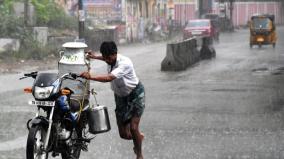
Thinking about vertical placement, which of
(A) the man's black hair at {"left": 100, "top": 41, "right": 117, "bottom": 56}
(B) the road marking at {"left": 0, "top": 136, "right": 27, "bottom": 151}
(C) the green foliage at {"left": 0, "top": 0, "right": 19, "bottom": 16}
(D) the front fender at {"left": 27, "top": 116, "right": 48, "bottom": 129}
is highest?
(C) the green foliage at {"left": 0, "top": 0, "right": 19, "bottom": 16}

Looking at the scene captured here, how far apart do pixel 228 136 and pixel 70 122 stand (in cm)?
388

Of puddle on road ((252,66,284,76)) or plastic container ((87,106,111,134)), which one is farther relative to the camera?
puddle on road ((252,66,284,76))

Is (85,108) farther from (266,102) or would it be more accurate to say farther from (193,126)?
(266,102)

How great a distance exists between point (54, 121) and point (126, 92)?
1.20 metres

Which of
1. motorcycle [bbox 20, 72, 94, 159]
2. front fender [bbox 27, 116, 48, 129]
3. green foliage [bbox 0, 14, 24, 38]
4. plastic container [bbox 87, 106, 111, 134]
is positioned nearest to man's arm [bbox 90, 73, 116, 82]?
motorcycle [bbox 20, 72, 94, 159]

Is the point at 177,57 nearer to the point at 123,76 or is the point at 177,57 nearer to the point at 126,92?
the point at 126,92

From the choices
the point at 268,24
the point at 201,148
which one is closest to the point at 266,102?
the point at 201,148

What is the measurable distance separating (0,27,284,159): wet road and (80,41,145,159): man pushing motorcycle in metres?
0.72

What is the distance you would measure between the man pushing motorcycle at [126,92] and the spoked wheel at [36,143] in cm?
117

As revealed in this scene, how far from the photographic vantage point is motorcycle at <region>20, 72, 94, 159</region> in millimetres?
7727

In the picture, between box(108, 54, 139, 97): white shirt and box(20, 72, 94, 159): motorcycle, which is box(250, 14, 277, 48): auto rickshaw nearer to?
box(108, 54, 139, 97): white shirt

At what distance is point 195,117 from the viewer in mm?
13789

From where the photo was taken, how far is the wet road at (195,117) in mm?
10125

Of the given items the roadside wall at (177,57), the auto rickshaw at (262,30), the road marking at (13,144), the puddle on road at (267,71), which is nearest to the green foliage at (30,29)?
the roadside wall at (177,57)
